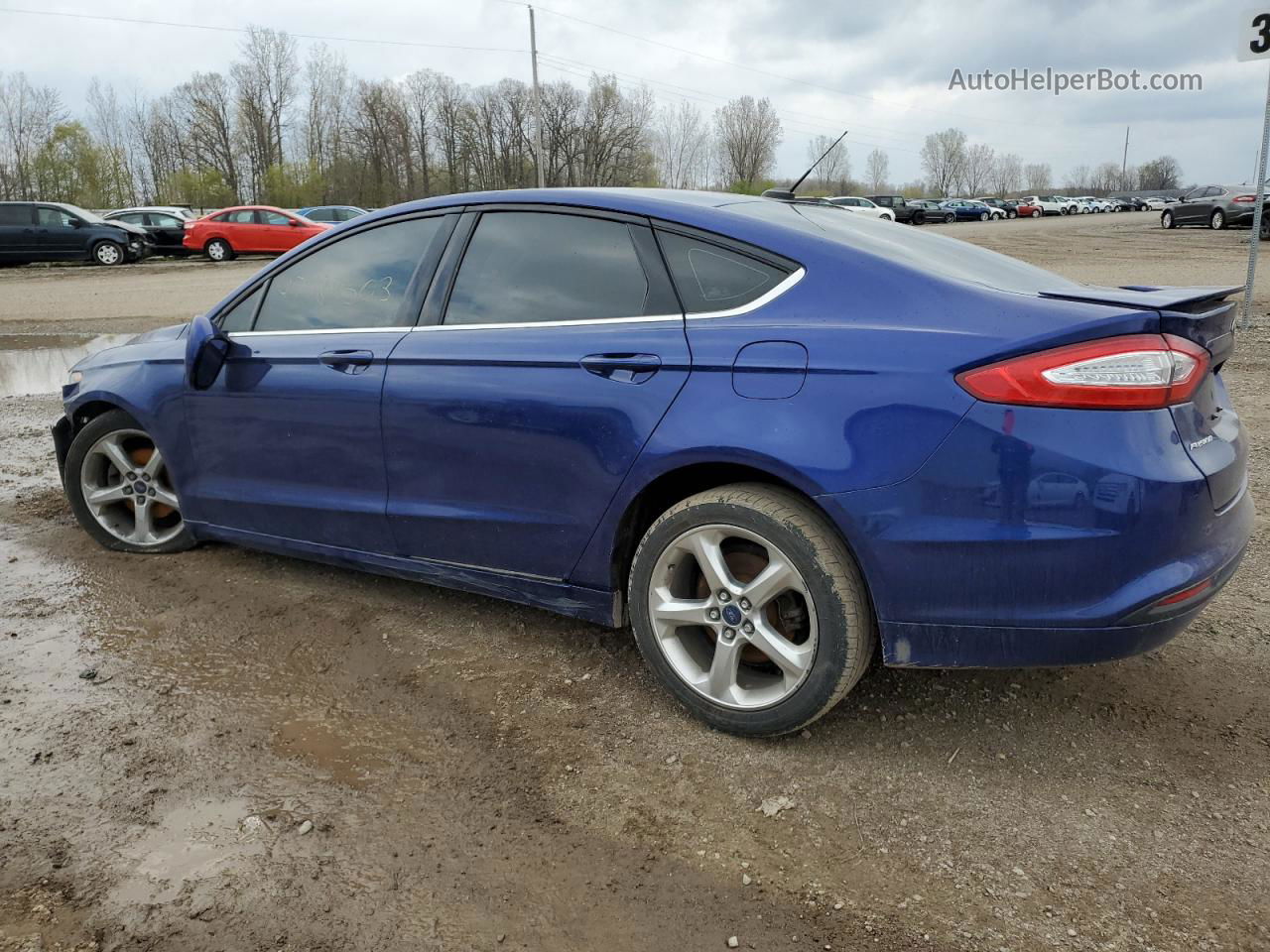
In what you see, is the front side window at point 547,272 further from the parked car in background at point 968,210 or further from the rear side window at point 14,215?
the parked car in background at point 968,210

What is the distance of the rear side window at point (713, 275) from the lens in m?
A: 2.86

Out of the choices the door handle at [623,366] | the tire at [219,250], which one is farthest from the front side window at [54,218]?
the door handle at [623,366]

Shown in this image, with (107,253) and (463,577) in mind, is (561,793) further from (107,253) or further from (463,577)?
(107,253)

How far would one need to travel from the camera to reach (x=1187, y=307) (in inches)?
103

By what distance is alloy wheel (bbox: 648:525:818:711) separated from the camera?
9.02 feet

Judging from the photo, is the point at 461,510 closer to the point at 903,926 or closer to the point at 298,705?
the point at 298,705

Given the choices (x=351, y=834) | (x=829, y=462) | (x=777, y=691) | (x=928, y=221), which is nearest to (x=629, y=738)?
(x=777, y=691)

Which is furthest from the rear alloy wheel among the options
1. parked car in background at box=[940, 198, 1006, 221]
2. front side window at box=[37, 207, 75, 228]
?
parked car in background at box=[940, 198, 1006, 221]

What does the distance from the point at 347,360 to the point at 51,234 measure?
982 inches

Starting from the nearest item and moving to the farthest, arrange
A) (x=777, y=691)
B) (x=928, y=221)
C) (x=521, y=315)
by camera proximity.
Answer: (x=777, y=691) < (x=521, y=315) < (x=928, y=221)

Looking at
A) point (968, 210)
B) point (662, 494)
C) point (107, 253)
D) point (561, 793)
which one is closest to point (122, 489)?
point (662, 494)

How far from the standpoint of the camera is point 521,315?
3287 mm

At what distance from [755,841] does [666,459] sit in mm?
1058

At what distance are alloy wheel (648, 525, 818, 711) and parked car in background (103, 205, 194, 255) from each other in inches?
1079
